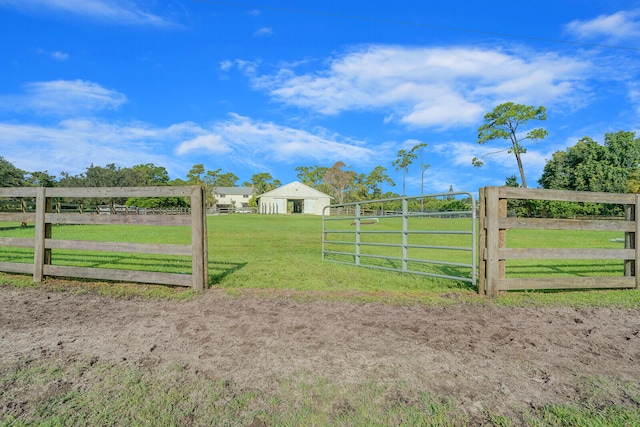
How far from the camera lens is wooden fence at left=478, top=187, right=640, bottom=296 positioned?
502cm

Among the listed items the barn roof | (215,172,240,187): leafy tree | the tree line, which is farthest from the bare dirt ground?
(215,172,240,187): leafy tree

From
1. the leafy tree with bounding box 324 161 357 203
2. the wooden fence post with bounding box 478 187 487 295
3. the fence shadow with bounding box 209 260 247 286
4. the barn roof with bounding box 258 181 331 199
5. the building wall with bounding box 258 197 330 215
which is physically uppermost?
the leafy tree with bounding box 324 161 357 203

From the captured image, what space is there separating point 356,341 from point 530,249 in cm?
338

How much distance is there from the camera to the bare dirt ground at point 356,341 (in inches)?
99.3

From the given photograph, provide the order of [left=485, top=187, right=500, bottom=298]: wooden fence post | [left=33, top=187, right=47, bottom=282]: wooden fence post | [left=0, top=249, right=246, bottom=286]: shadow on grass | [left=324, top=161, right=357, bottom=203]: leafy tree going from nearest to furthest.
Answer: [left=485, top=187, right=500, bottom=298]: wooden fence post < [left=33, top=187, right=47, bottom=282]: wooden fence post < [left=0, top=249, right=246, bottom=286]: shadow on grass < [left=324, top=161, right=357, bottom=203]: leafy tree

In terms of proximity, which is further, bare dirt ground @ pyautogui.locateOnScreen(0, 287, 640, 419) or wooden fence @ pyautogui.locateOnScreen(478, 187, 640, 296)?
wooden fence @ pyautogui.locateOnScreen(478, 187, 640, 296)

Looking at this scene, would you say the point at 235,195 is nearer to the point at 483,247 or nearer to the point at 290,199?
the point at 290,199

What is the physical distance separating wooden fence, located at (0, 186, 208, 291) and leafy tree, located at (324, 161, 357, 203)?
62958 mm

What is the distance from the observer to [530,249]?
5.19 meters

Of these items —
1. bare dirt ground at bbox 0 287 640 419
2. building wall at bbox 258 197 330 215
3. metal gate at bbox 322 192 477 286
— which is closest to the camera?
bare dirt ground at bbox 0 287 640 419

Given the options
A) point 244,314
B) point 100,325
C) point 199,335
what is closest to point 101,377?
point 199,335

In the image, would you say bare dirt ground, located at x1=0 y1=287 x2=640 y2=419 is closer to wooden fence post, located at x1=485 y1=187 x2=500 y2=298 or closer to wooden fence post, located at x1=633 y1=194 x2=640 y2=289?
wooden fence post, located at x1=485 y1=187 x2=500 y2=298

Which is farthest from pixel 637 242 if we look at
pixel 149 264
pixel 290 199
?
pixel 290 199

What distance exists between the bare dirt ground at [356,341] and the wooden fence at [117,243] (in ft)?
2.56
